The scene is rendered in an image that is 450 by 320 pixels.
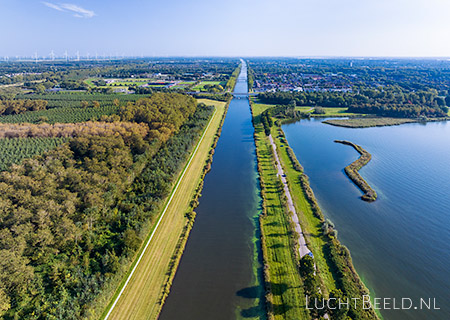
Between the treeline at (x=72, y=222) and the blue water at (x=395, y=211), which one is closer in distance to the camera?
the treeline at (x=72, y=222)

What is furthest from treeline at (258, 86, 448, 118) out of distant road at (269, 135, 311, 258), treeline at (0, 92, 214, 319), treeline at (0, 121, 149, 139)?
treeline at (0, 92, 214, 319)

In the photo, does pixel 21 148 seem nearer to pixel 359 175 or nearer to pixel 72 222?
pixel 72 222

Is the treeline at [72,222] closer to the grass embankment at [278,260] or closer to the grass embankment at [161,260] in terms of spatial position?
the grass embankment at [161,260]

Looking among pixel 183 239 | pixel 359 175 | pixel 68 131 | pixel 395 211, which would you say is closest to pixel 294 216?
pixel 183 239

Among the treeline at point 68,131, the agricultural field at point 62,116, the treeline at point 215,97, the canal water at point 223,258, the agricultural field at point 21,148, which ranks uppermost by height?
the treeline at point 215,97

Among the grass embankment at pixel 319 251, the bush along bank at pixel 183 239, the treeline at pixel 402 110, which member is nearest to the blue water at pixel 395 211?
the grass embankment at pixel 319 251
